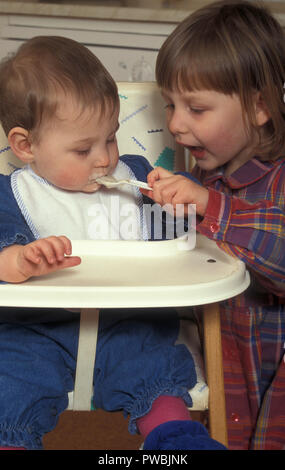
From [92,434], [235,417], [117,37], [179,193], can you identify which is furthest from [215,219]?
[117,37]

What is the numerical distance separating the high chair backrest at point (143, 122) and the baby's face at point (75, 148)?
315 millimetres

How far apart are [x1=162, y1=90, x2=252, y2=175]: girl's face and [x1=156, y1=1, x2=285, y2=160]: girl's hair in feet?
0.05

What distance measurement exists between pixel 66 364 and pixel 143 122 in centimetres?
67

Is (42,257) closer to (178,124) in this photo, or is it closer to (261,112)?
(178,124)

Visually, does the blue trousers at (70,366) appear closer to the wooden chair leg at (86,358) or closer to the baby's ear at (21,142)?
the wooden chair leg at (86,358)

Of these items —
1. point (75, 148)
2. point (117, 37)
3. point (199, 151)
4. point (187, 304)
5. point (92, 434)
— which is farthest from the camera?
point (117, 37)

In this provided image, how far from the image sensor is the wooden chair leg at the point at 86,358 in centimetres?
99

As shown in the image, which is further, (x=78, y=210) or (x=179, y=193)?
(x=78, y=210)

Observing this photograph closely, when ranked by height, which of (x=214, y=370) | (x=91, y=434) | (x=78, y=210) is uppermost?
(x=78, y=210)

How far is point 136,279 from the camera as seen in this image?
902mm

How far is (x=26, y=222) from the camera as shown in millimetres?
1139

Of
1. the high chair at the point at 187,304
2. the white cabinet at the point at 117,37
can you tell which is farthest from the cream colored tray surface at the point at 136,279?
the white cabinet at the point at 117,37

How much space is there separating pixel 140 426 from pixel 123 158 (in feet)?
2.00

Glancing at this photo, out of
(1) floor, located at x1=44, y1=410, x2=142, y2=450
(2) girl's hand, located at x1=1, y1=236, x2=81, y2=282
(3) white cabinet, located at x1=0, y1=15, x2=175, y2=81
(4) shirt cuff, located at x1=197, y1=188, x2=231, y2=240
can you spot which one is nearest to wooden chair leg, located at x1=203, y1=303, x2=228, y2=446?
(4) shirt cuff, located at x1=197, y1=188, x2=231, y2=240
